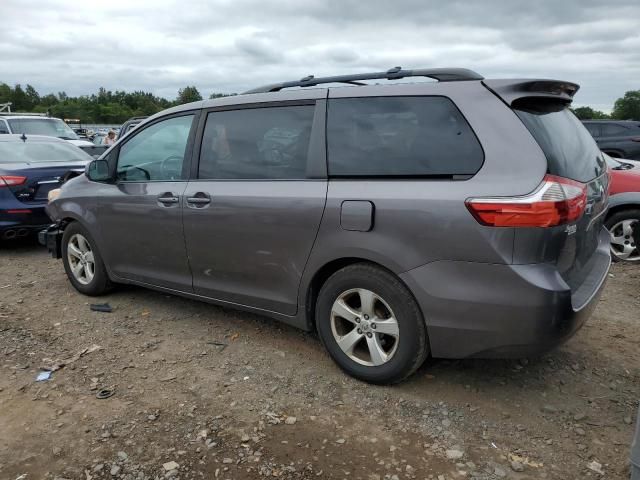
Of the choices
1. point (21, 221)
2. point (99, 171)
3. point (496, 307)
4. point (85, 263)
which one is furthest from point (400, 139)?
point (21, 221)

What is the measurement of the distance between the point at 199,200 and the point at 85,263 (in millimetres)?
1833

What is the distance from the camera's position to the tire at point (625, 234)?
19.9 feet

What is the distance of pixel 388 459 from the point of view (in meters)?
2.66

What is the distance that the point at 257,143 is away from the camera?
373 centimetres

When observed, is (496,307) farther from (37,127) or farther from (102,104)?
(102,104)

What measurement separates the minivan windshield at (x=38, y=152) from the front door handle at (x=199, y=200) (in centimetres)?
458

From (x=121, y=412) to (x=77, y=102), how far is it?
103 m

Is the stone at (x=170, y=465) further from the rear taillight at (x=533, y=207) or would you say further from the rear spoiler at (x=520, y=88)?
the rear spoiler at (x=520, y=88)

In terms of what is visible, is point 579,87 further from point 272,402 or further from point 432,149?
point 272,402

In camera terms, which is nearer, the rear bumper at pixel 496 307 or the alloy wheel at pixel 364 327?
→ the rear bumper at pixel 496 307

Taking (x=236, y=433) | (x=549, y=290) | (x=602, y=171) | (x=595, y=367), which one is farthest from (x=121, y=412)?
(x=602, y=171)

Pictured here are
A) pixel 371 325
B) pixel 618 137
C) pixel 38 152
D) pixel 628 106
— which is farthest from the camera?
pixel 628 106

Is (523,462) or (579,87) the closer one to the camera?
(523,462)

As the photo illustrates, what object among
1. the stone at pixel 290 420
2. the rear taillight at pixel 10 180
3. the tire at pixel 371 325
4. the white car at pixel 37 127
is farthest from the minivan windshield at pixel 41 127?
the stone at pixel 290 420
